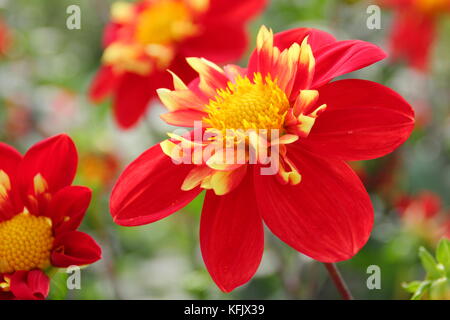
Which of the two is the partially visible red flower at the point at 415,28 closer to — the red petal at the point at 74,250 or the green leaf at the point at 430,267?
the green leaf at the point at 430,267

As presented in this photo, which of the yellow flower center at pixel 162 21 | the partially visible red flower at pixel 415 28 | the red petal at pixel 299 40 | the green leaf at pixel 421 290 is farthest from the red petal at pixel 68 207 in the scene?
the partially visible red flower at pixel 415 28

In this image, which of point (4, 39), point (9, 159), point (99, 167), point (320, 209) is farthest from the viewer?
point (4, 39)

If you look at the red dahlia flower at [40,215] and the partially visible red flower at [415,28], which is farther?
the partially visible red flower at [415,28]

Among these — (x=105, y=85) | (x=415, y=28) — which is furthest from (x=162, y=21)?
(x=415, y=28)

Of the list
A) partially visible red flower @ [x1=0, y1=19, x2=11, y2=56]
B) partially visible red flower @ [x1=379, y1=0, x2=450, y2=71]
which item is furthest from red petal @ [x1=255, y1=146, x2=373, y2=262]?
partially visible red flower @ [x1=0, y1=19, x2=11, y2=56]

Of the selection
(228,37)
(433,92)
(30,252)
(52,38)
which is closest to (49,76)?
(52,38)

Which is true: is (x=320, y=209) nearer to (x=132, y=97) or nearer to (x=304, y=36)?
(x=304, y=36)

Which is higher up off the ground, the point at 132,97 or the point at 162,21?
the point at 162,21
